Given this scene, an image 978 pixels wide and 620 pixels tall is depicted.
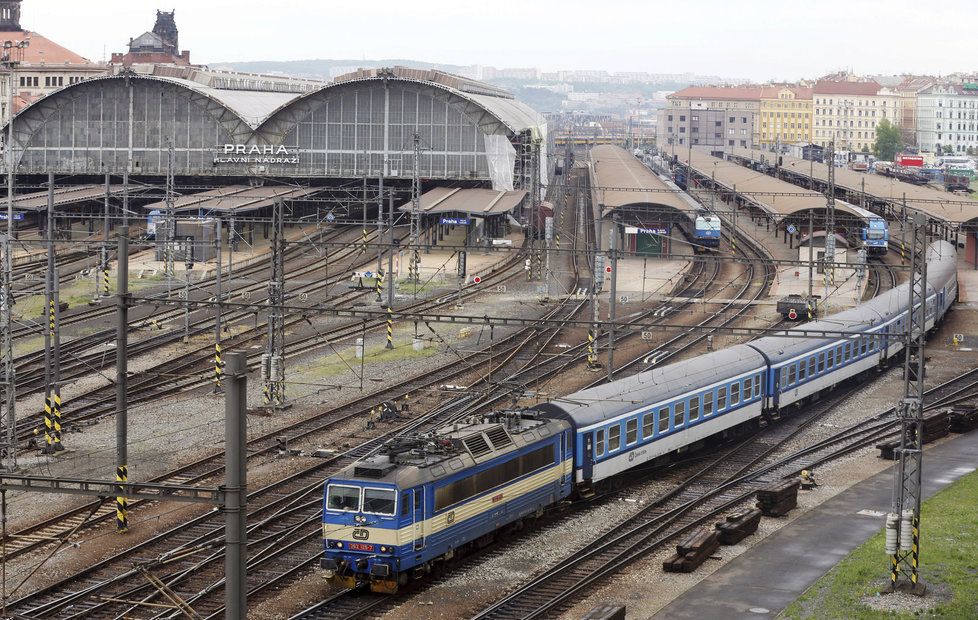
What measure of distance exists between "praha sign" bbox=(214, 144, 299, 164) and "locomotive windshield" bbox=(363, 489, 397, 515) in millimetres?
69654

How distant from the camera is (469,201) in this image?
7875 centimetres

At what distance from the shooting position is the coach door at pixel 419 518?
23.2m

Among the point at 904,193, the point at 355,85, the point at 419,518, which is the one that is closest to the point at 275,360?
the point at 419,518

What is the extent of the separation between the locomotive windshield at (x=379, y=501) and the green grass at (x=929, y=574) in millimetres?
6925

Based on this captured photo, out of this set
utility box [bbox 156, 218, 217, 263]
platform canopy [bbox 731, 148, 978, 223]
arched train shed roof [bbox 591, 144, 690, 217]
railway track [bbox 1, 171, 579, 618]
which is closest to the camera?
railway track [bbox 1, 171, 579, 618]

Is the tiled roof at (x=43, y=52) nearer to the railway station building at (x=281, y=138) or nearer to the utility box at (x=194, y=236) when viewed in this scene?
the railway station building at (x=281, y=138)

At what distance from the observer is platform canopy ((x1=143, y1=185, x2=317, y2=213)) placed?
7381cm

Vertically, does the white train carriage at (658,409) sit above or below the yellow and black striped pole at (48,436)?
above

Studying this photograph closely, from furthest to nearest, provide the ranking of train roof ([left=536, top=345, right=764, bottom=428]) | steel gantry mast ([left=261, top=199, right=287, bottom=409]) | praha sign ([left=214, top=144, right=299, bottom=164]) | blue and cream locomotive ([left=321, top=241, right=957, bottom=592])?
praha sign ([left=214, top=144, right=299, bottom=164])
steel gantry mast ([left=261, top=199, right=287, bottom=409])
train roof ([left=536, top=345, right=764, bottom=428])
blue and cream locomotive ([left=321, top=241, right=957, bottom=592])

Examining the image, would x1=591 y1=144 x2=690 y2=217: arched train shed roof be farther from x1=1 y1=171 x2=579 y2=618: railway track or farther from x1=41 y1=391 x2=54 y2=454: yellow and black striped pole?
x1=41 y1=391 x2=54 y2=454: yellow and black striped pole

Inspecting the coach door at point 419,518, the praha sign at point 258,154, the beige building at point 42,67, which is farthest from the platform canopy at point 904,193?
the beige building at point 42,67

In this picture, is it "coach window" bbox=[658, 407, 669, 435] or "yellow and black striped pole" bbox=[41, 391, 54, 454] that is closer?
"coach window" bbox=[658, 407, 669, 435]

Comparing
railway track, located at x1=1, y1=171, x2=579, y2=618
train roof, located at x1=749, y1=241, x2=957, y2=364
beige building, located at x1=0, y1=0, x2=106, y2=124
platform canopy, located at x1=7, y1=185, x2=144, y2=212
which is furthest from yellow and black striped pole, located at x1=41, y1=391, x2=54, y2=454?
beige building, located at x1=0, y1=0, x2=106, y2=124

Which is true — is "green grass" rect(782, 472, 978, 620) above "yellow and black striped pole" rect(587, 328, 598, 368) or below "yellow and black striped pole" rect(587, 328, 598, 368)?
below
